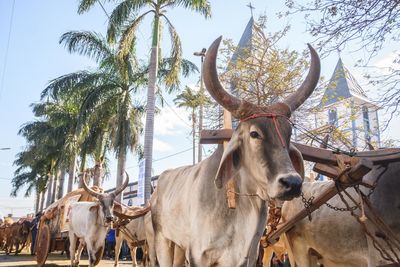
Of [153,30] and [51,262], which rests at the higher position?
[153,30]

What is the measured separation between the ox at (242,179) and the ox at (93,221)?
592 cm

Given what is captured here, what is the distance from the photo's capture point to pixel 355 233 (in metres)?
4.42

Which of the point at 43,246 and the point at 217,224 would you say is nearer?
the point at 217,224

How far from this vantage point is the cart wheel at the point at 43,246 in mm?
11437

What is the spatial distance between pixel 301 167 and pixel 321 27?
10.4ft

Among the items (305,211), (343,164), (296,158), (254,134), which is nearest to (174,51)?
(305,211)

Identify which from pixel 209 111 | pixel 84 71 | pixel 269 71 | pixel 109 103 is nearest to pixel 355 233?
pixel 269 71

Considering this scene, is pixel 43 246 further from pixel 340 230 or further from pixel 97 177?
pixel 340 230

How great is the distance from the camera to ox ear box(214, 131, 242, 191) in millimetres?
3207

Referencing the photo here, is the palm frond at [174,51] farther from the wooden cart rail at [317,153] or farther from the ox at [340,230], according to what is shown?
the wooden cart rail at [317,153]

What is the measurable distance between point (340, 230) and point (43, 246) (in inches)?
389

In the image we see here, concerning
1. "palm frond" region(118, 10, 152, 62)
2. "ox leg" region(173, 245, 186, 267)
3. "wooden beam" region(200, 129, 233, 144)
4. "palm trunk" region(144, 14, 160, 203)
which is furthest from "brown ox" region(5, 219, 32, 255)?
"wooden beam" region(200, 129, 233, 144)

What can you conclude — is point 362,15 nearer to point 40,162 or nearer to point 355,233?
point 355,233

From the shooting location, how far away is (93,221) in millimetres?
10297
